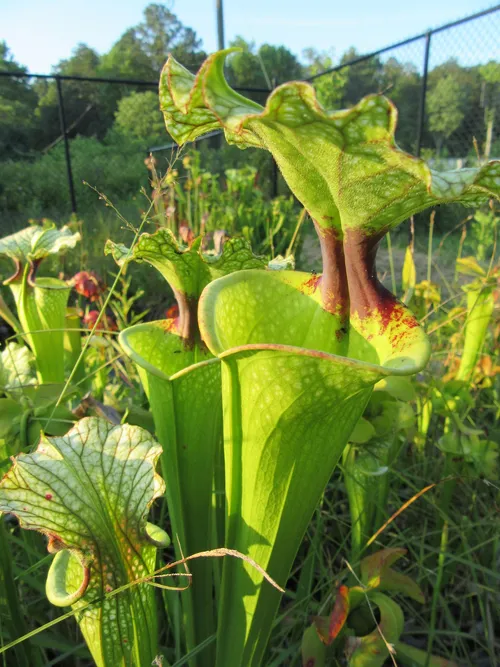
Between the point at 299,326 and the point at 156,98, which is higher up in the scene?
the point at 156,98

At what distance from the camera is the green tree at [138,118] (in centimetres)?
1405

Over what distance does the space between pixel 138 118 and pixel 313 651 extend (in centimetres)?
1593

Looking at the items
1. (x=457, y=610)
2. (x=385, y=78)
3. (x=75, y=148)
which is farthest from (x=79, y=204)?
(x=385, y=78)

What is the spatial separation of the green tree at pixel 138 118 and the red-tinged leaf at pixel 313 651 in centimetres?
1472

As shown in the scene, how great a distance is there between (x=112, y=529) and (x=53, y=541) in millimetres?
63

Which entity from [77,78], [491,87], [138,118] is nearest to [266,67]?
[138,118]

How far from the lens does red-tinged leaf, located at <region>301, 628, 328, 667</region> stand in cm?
77

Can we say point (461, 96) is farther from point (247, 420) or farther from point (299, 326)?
point (247, 420)

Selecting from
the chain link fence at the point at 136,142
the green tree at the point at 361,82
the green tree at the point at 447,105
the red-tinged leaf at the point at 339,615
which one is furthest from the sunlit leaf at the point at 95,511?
the green tree at the point at 361,82

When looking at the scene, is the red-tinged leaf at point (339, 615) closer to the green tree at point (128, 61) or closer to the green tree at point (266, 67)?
the green tree at point (128, 61)

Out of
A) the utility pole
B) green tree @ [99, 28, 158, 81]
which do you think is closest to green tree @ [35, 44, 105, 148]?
the utility pole

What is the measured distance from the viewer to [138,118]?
14.6 metres

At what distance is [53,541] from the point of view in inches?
20.5

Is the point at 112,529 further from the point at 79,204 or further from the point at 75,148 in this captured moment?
the point at 75,148
